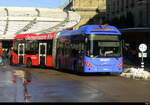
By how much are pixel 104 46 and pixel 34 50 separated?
10795 millimetres

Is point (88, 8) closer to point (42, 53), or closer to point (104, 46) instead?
point (42, 53)

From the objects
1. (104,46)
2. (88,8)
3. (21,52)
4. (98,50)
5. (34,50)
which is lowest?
(21,52)

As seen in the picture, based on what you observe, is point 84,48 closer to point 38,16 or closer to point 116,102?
point 116,102

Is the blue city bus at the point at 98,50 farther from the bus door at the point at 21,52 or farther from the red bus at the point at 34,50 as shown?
the bus door at the point at 21,52

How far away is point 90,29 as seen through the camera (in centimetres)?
2375

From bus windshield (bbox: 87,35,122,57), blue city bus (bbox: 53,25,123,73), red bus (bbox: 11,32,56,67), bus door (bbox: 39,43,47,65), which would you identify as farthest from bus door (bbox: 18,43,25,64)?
bus windshield (bbox: 87,35,122,57)

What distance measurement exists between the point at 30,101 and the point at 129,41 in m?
36.5

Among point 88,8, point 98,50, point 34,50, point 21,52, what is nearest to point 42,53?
point 34,50

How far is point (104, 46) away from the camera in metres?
23.5

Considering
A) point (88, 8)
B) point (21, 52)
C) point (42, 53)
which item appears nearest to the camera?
point (42, 53)

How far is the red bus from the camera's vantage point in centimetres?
3142

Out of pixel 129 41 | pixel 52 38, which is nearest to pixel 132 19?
pixel 129 41

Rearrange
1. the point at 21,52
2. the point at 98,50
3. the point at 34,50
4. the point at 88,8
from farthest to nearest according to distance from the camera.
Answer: the point at 88,8 → the point at 21,52 → the point at 34,50 → the point at 98,50

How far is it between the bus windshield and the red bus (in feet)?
26.3
